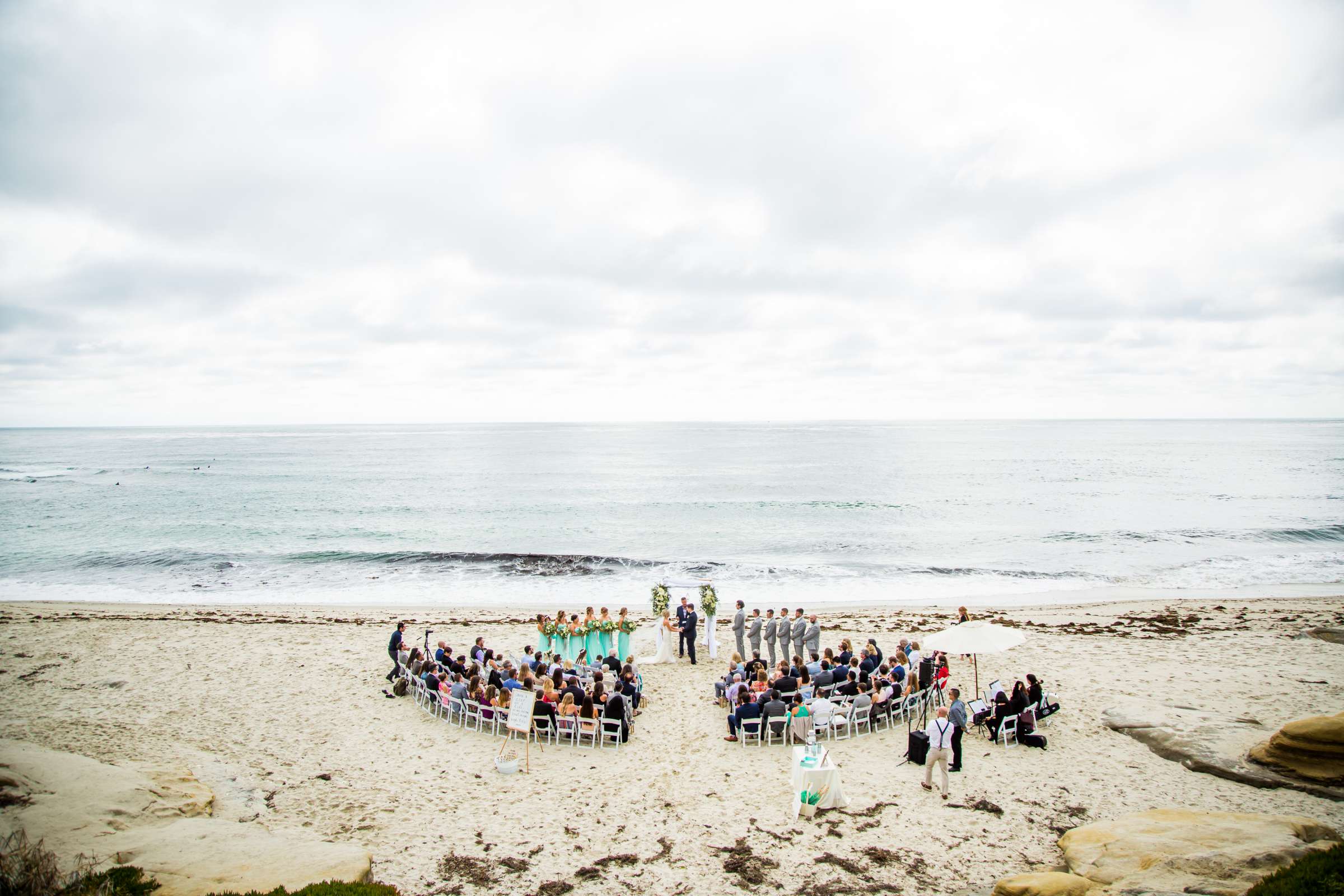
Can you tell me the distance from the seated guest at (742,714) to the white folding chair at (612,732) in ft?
6.70

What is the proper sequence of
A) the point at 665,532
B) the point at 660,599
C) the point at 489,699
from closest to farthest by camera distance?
the point at 489,699 < the point at 660,599 < the point at 665,532

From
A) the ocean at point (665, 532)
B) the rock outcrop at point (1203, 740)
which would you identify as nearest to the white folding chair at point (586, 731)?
the rock outcrop at point (1203, 740)

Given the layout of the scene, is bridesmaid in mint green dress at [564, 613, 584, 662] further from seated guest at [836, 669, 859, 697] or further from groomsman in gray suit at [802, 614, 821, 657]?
seated guest at [836, 669, 859, 697]

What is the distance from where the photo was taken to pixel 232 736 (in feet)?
42.5

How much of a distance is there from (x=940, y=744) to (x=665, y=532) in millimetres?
34808

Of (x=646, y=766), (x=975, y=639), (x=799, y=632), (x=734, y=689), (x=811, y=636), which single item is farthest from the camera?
(x=799, y=632)

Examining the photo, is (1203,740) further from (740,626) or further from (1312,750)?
(740,626)

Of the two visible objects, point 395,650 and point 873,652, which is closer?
point 873,652

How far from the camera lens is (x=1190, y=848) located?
7574mm

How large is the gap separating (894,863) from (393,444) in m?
173

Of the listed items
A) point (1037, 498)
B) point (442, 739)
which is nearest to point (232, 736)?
point (442, 739)

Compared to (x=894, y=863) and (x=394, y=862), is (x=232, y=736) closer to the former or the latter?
(x=394, y=862)

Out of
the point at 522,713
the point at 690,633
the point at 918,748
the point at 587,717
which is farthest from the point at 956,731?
the point at 690,633

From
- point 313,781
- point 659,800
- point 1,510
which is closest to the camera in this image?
point 659,800
